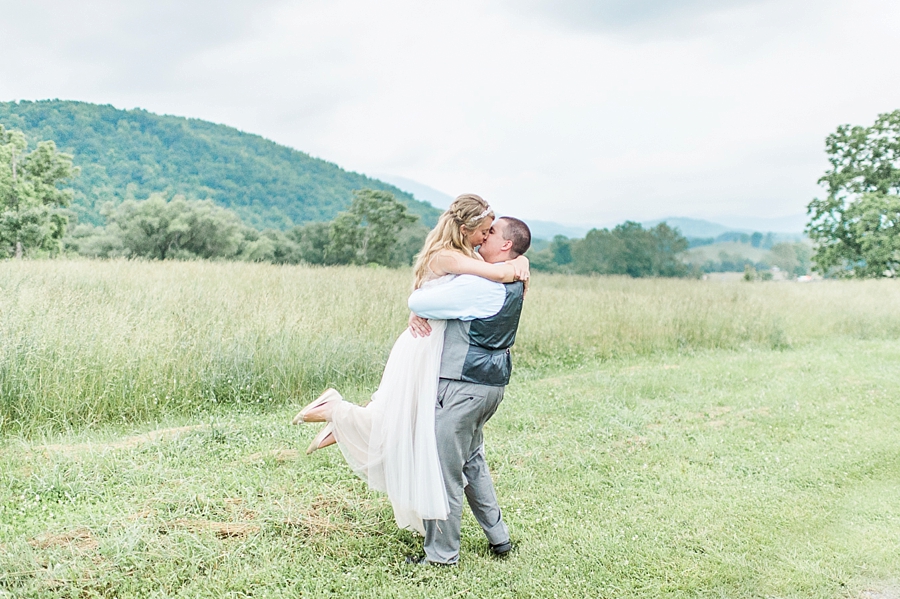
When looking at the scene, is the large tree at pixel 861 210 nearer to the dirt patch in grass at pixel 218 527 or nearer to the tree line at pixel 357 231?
the tree line at pixel 357 231

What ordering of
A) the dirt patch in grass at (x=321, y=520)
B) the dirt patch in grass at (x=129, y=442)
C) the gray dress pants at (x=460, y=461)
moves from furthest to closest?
the dirt patch in grass at (x=129, y=442) → the dirt patch in grass at (x=321, y=520) → the gray dress pants at (x=460, y=461)

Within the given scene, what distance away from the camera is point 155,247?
88.8 ft

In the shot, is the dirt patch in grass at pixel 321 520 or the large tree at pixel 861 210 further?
the large tree at pixel 861 210

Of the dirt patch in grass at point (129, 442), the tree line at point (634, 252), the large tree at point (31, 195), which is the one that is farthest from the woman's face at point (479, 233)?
the tree line at point (634, 252)

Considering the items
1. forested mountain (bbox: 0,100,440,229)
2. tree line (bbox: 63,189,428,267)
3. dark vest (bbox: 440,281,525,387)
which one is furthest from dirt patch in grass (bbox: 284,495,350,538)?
forested mountain (bbox: 0,100,440,229)

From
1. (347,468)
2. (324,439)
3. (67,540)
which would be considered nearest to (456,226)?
(324,439)

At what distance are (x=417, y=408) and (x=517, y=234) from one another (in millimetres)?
1032

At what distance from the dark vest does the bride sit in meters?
0.06

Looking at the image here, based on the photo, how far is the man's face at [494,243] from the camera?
3.27 m

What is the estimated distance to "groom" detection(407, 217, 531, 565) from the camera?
3098mm

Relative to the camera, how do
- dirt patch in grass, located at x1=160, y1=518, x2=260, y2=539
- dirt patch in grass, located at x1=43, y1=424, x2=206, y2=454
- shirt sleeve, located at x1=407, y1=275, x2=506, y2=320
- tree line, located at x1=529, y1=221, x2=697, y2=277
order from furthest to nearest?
1. tree line, located at x1=529, y1=221, x2=697, y2=277
2. dirt patch in grass, located at x1=43, y1=424, x2=206, y2=454
3. dirt patch in grass, located at x1=160, y1=518, x2=260, y2=539
4. shirt sleeve, located at x1=407, y1=275, x2=506, y2=320

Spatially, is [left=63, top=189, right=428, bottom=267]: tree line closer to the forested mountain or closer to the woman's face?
the forested mountain

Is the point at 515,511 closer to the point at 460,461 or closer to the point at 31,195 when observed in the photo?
the point at 460,461

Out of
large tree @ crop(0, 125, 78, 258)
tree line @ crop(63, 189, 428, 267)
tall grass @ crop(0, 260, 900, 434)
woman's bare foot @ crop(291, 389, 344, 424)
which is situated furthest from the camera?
tree line @ crop(63, 189, 428, 267)
